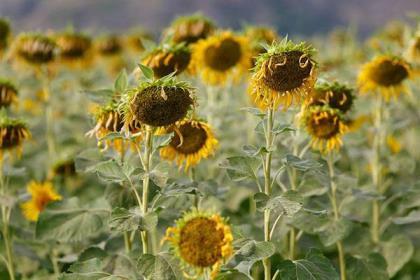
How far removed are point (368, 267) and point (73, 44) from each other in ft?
8.98

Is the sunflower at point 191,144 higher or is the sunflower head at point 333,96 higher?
the sunflower head at point 333,96

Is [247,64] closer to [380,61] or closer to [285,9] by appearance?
[380,61]

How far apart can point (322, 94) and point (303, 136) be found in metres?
0.23

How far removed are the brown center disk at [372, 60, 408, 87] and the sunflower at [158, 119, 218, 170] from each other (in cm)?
94

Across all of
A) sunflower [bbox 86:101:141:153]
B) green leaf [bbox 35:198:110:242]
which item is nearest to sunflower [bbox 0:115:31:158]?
green leaf [bbox 35:198:110:242]

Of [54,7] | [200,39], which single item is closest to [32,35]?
[200,39]

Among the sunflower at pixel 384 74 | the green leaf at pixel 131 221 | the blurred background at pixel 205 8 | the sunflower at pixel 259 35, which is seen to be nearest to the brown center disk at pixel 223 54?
the sunflower at pixel 259 35

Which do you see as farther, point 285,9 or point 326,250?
point 285,9

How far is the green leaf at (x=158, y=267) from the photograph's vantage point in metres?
2.13

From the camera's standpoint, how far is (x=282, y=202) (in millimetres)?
2143

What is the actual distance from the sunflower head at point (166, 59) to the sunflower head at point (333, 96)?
0.55 metres

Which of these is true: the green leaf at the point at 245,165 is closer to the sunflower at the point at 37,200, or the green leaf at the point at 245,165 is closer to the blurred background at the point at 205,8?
the sunflower at the point at 37,200

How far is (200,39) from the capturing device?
353cm

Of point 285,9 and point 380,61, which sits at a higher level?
point 285,9
